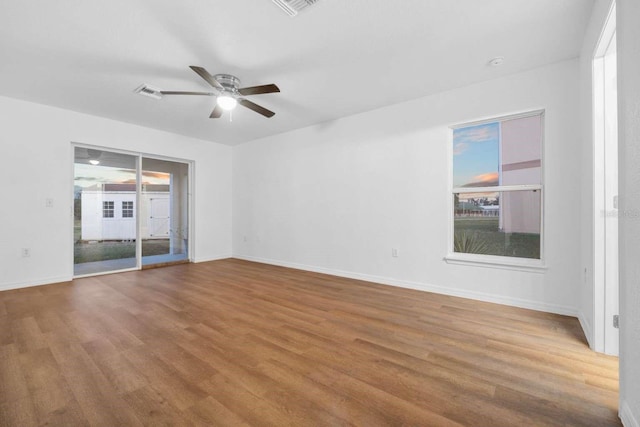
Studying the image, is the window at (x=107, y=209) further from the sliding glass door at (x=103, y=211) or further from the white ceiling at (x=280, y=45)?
the white ceiling at (x=280, y=45)

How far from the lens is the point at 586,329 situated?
2289 mm

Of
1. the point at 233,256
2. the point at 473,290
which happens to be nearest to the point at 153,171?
the point at 233,256

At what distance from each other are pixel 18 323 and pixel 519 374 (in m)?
4.29

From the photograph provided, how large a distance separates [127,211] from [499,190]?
6.01 metres

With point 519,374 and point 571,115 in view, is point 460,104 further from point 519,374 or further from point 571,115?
point 519,374

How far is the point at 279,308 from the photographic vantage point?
2.97m

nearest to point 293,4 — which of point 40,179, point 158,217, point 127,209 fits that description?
point 40,179

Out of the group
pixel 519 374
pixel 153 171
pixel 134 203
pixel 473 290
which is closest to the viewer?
pixel 519 374

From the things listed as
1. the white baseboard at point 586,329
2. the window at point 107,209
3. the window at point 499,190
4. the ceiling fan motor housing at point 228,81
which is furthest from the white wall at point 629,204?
the window at point 107,209

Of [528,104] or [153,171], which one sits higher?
[528,104]

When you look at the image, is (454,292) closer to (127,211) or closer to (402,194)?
(402,194)

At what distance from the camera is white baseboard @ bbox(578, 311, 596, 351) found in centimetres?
210

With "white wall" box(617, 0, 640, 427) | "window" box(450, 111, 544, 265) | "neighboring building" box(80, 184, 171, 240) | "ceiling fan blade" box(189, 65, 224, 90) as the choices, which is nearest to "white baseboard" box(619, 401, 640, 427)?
"white wall" box(617, 0, 640, 427)

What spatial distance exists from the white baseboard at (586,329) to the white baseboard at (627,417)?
2.96 feet
